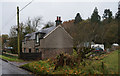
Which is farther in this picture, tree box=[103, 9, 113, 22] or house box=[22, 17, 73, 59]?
house box=[22, 17, 73, 59]

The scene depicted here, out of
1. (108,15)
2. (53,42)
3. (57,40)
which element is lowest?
(53,42)

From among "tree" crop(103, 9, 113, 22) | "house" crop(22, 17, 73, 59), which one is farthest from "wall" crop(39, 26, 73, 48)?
"tree" crop(103, 9, 113, 22)

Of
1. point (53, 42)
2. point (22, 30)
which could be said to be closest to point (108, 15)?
point (53, 42)

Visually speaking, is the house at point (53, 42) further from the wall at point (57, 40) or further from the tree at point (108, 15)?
the tree at point (108, 15)

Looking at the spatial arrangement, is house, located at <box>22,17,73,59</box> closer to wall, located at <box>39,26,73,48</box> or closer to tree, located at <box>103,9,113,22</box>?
wall, located at <box>39,26,73,48</box>

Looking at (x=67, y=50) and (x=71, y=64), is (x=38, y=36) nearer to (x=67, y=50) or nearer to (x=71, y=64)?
(x=67, y=50)

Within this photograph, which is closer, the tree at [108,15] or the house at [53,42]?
the tree at [108,15]

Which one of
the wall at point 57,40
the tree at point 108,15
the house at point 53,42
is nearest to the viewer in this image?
the tree at point 108,15

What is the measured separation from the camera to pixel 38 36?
79.3ft

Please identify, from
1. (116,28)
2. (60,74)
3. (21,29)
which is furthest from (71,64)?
(21,29)

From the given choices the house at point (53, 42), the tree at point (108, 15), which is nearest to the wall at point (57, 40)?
the house at point (53, 42)

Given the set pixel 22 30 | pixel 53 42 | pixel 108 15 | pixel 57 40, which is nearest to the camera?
pixel 108 15

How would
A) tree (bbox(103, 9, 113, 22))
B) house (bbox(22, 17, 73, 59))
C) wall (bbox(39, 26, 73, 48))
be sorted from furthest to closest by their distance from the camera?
wall (bbox(39, 26, 73, 48))
house (bbox(22, 17, 73, 59))
tree (bbox(103, 9, 113, 22))

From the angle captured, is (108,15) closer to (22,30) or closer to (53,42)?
(53,42)
